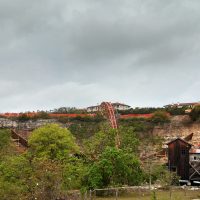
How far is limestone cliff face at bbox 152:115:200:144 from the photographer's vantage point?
69062mm

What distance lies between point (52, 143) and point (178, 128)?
33.1 metres

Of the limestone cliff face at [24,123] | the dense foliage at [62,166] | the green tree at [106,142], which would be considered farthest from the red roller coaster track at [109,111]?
the limestone cliff face at [24,123]

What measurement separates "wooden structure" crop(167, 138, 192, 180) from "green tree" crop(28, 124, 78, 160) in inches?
405

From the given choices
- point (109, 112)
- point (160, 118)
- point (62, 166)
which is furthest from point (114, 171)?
point (160, 118)

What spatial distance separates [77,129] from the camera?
7225 centimetres

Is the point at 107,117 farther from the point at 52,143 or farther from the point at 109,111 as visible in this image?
the point at 52,143

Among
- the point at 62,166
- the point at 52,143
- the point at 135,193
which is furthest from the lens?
the point at 52,143

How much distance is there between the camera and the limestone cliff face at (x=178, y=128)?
69.1m

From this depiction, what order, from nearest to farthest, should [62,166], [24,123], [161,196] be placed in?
1. [62,166]
2. [161,196]
3. [24,123]

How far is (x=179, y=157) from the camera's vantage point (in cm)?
4362

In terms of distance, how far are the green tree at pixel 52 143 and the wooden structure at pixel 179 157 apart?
10.3m

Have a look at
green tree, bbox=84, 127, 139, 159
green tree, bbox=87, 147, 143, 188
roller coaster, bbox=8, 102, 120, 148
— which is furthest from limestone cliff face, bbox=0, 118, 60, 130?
green tree, bbox=87, 147, 143, 188

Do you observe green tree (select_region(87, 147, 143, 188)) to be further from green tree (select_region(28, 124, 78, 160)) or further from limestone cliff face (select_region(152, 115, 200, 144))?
limestone cliff face (select_region(152, 115, 200, 144))

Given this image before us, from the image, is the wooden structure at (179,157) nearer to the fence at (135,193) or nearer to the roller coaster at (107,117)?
the fence at (135,193)
